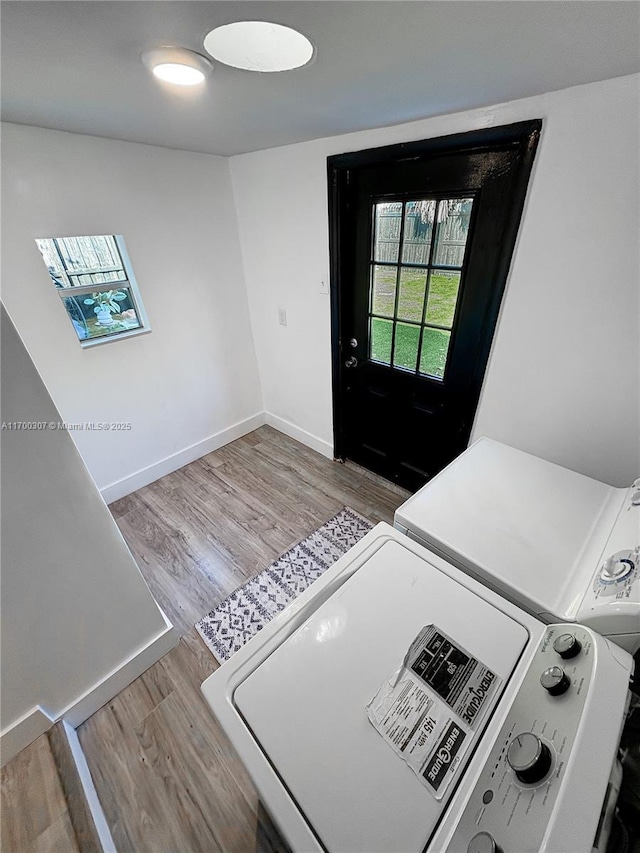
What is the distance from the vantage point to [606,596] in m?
0.78

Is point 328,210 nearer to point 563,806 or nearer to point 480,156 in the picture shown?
point 480,156

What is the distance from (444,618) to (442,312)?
4.44 feet

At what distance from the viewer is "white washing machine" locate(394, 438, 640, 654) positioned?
0.80m

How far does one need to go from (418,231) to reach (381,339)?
0.57 m

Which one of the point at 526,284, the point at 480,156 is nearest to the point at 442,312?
the point at 526,284

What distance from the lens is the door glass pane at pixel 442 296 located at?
5.17ft

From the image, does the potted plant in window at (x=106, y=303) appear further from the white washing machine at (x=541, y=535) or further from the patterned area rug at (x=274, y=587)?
the white washing machine at (x=541, y=535)

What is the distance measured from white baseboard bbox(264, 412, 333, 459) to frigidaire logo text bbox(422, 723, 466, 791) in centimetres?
201

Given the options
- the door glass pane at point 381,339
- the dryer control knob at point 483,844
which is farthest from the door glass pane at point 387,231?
the dryer control knob at point 483,844

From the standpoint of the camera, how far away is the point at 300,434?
9.40 feet

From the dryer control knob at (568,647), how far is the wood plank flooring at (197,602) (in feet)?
3.63

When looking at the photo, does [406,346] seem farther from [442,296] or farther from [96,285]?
[96,285]

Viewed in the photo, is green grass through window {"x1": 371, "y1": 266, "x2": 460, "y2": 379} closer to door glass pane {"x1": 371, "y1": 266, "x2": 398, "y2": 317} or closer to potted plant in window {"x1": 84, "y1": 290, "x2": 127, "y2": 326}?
door glass pane {"x1": 371, "y1": 266, "x2": 398, "y2": 317}

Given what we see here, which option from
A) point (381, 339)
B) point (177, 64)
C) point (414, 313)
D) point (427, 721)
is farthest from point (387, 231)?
point (427, 721)
